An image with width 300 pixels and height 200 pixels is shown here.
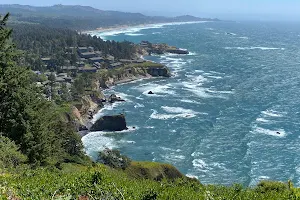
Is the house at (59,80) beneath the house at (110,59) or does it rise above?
beneath

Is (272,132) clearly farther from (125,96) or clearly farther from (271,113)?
(125,96)

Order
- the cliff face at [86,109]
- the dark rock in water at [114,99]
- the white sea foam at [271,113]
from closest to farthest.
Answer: the cliff face at [86,109]
the white sea foam at [271,113]
the dark rock in water at [114,99]

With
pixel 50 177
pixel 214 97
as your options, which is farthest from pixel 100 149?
pixel 50 177

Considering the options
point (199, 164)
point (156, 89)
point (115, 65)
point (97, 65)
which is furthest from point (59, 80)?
point (199, 164)

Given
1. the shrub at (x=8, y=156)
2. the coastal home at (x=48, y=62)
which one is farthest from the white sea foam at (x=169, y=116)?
the coastal home at (x=48, y=62)

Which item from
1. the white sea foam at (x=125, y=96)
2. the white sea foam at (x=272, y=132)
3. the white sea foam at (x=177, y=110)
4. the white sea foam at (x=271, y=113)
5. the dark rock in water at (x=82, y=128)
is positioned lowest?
the dark rock in water at (x=82, y=128)

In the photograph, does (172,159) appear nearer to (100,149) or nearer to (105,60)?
(100,149)

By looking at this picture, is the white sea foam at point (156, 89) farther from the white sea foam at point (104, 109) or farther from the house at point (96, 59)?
the house at point (96, 59)
